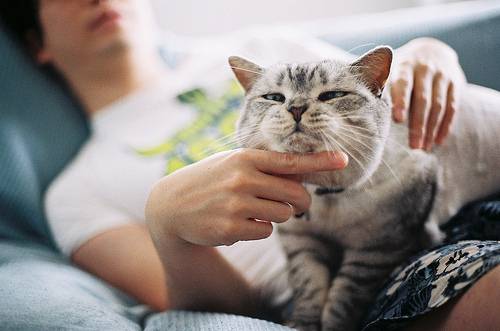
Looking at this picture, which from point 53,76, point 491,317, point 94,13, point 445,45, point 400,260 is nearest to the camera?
point 491,317

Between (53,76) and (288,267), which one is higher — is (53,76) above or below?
above

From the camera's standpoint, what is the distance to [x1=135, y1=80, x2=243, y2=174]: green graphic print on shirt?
2.12 ft

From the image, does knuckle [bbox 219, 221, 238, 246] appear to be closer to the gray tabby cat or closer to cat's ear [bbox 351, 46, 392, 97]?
the gray tabby cat

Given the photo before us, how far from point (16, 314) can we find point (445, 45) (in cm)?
66

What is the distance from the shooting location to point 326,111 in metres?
0.43

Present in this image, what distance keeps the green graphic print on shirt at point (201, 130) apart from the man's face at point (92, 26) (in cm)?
15

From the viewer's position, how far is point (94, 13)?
0.78 m

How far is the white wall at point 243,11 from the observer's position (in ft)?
2.95

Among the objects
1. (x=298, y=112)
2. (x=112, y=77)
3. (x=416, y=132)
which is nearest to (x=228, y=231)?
(x=298, y=112)

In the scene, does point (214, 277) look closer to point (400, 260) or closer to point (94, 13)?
point (400, 260)

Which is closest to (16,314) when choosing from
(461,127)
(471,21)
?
(461,127)

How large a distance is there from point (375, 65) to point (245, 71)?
138 millimetres

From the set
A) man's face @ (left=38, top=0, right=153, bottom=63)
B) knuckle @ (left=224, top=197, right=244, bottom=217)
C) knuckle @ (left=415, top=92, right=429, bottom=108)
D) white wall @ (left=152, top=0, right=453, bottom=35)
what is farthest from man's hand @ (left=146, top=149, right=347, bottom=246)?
white wall @ (left=152, top=0, right=453, bottom=35)

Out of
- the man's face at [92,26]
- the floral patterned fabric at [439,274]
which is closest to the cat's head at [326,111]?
the floral patterned fabric at [439,274]
